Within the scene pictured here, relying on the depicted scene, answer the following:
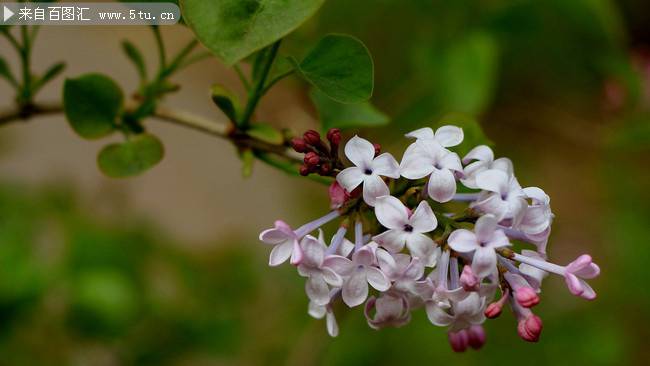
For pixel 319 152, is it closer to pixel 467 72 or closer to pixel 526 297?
pixel 526 297

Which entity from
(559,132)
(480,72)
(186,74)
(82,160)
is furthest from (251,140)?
(559,132)

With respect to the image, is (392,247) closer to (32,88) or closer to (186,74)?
(32,88)

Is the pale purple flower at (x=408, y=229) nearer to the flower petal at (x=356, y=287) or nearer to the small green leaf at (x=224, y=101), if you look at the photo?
the flower petal at (x=356, y=287)

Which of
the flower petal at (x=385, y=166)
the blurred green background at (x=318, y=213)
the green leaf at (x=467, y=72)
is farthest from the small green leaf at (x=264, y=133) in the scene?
the green leaf at (x=467, y=72)

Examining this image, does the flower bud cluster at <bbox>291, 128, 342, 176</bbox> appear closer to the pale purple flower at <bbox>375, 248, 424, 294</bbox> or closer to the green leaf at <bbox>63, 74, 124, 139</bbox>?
the pale purple flower at <bbox>375, 248, 424, 294</bbox>

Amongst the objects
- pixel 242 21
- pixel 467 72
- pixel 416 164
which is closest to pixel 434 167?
pixel 416 164

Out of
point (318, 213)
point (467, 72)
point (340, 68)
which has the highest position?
point (340, 68)
